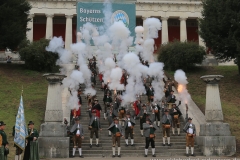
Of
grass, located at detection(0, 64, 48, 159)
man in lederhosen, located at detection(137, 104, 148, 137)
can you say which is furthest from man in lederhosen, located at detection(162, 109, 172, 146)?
grass, located at detection(0, 64, 48, 159)

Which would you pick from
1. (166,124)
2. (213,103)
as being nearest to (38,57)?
(166,124)

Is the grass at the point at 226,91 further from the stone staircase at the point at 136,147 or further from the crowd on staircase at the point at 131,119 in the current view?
the crowd on staircase at the point at 131,119

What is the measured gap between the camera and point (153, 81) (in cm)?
3216

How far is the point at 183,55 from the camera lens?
142ft

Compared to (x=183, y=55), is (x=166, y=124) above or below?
below

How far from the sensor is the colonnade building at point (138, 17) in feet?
216

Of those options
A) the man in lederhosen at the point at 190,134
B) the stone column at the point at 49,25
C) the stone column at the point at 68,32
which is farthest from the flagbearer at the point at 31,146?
the stone column at the point at 49,25

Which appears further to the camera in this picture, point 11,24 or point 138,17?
point 138,17

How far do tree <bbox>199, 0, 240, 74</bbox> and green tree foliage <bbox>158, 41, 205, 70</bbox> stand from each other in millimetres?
2108

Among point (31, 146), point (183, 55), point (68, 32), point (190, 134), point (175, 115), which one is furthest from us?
point (68, 32)

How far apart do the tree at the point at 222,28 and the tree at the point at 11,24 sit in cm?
1809

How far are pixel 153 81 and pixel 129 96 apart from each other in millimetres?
4417

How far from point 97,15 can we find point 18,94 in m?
9.28

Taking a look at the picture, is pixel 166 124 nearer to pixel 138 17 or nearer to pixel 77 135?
pixel 77 135
